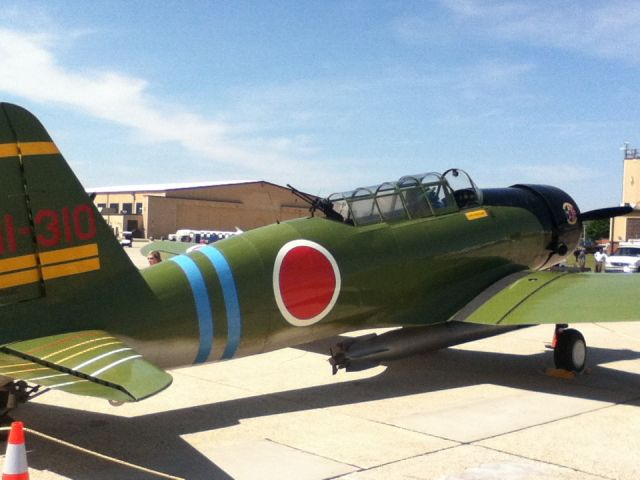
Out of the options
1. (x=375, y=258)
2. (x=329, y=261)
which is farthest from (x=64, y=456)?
(x=375, y=258)

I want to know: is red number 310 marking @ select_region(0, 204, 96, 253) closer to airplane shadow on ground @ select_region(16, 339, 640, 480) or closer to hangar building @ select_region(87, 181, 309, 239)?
airplane shadow on ground @ select_region(16, 339, 640, 480)

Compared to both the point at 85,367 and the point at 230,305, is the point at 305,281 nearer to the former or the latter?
the point at 230,305

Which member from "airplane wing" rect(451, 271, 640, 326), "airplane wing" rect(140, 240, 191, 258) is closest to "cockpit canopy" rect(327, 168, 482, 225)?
"airplane wing" rect(451, 271, 640, 326)

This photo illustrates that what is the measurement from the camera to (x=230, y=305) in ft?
22.9

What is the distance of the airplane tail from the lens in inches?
216

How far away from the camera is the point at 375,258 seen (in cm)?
849

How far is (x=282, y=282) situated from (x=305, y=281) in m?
0.33

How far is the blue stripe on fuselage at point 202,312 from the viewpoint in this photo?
22.0 feet

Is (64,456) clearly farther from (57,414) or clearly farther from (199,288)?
(199,288)

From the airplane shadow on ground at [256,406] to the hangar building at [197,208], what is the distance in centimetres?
5946

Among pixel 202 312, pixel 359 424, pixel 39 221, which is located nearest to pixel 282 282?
pixel 202 312

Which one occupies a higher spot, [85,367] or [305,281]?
[305,281]

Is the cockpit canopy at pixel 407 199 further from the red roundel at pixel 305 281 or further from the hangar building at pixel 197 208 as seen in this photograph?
the hangar building at pixel 197 208

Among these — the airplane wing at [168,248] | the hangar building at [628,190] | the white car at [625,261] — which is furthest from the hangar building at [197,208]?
the airplane wing at [168,248]
